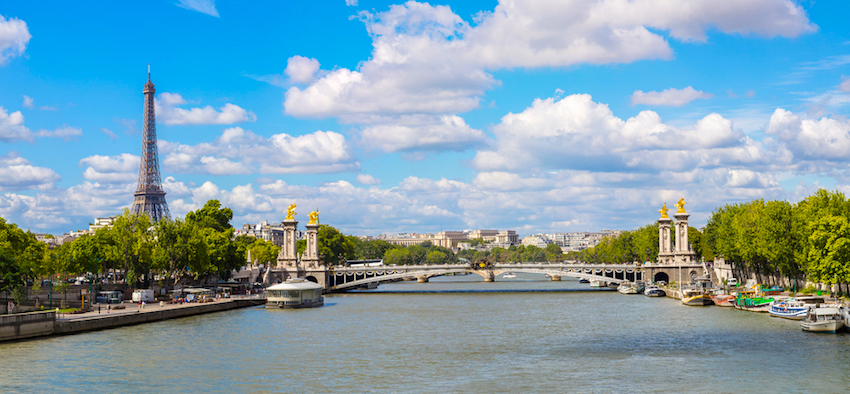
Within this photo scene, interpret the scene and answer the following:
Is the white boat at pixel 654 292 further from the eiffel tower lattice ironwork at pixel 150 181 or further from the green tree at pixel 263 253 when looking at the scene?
the eiffel tower lattice ironwork at pixel 150 181

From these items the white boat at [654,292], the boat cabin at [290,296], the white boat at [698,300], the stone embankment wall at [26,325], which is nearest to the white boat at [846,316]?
the white boat at [698,300]

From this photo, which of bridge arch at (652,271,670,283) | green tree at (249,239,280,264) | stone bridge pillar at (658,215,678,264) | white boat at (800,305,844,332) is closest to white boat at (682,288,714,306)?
white boat at (800,305,844,332)

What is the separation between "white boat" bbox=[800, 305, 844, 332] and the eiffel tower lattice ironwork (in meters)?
121

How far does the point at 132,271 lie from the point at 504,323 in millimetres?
37291

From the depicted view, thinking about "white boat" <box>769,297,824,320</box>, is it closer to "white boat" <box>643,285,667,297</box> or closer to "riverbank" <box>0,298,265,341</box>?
"white boat" <box>643,285,667,297</box>

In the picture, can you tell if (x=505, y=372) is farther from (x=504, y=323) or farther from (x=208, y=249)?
(x=208, y=249)

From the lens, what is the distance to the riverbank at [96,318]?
1917 inches

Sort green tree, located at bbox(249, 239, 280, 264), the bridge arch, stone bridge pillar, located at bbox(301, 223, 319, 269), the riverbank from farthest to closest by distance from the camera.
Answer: green tree, located at bbox(249, 239, 280, 264)
the bridge arch
stone bridge pillar, located at bbox(301, 223, 319, 269)
the riverbank

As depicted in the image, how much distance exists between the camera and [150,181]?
15225cm

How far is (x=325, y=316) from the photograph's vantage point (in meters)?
70.5

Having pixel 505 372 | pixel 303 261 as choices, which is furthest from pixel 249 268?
pixel 505 372

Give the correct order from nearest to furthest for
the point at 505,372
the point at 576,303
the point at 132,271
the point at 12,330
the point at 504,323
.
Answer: the point at 505,372 → the point at 12,330 → the point at 504,323 → the point at 132,271 → the point at 576,303

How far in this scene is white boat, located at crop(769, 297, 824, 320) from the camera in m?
57.9

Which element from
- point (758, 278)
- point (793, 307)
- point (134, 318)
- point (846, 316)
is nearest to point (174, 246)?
point (134, 318)
